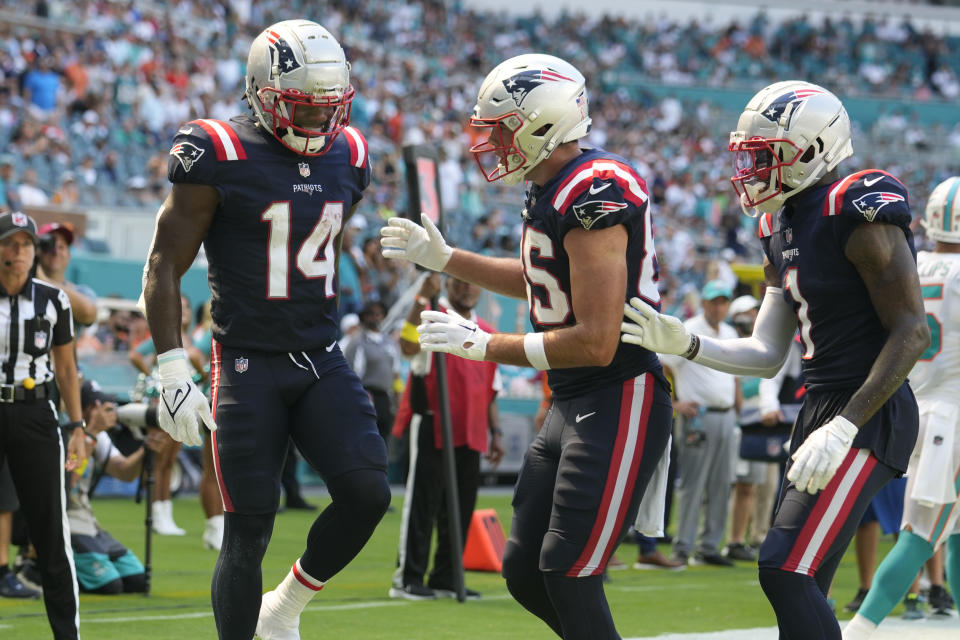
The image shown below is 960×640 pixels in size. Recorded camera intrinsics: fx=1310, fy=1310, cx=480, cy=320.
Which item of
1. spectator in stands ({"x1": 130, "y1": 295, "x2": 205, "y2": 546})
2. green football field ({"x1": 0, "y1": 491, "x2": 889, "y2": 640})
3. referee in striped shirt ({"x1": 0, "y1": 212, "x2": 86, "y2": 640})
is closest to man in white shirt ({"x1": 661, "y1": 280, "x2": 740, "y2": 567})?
green football field ({"x1": 0, "y1": 491, "x2": 889, "y2": 640})

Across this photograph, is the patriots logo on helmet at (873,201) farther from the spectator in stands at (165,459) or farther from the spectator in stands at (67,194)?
the spectator in stands at (67,194)

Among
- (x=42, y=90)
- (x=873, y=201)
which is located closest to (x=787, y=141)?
(x=873, y=201)

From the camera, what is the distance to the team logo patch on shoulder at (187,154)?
419 cm

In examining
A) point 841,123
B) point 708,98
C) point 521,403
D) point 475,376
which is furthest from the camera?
point 708,98

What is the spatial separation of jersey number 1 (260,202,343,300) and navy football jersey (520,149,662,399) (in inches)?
30.9

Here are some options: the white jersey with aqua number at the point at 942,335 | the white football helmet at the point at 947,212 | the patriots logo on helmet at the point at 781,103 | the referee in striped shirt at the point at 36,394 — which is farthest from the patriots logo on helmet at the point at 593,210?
the white football helmet at the point at 947,212

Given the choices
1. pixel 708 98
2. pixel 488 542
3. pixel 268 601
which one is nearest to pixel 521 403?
pixel 488 542

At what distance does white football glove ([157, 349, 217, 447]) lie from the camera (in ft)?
13.7

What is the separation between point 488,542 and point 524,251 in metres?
4.86

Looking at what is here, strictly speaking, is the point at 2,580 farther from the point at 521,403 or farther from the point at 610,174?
the point at 521,403

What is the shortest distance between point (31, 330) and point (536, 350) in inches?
112

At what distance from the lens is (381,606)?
7.00 metres

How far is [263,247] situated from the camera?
433cm

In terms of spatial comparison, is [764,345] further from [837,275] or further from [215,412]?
[215,412]
